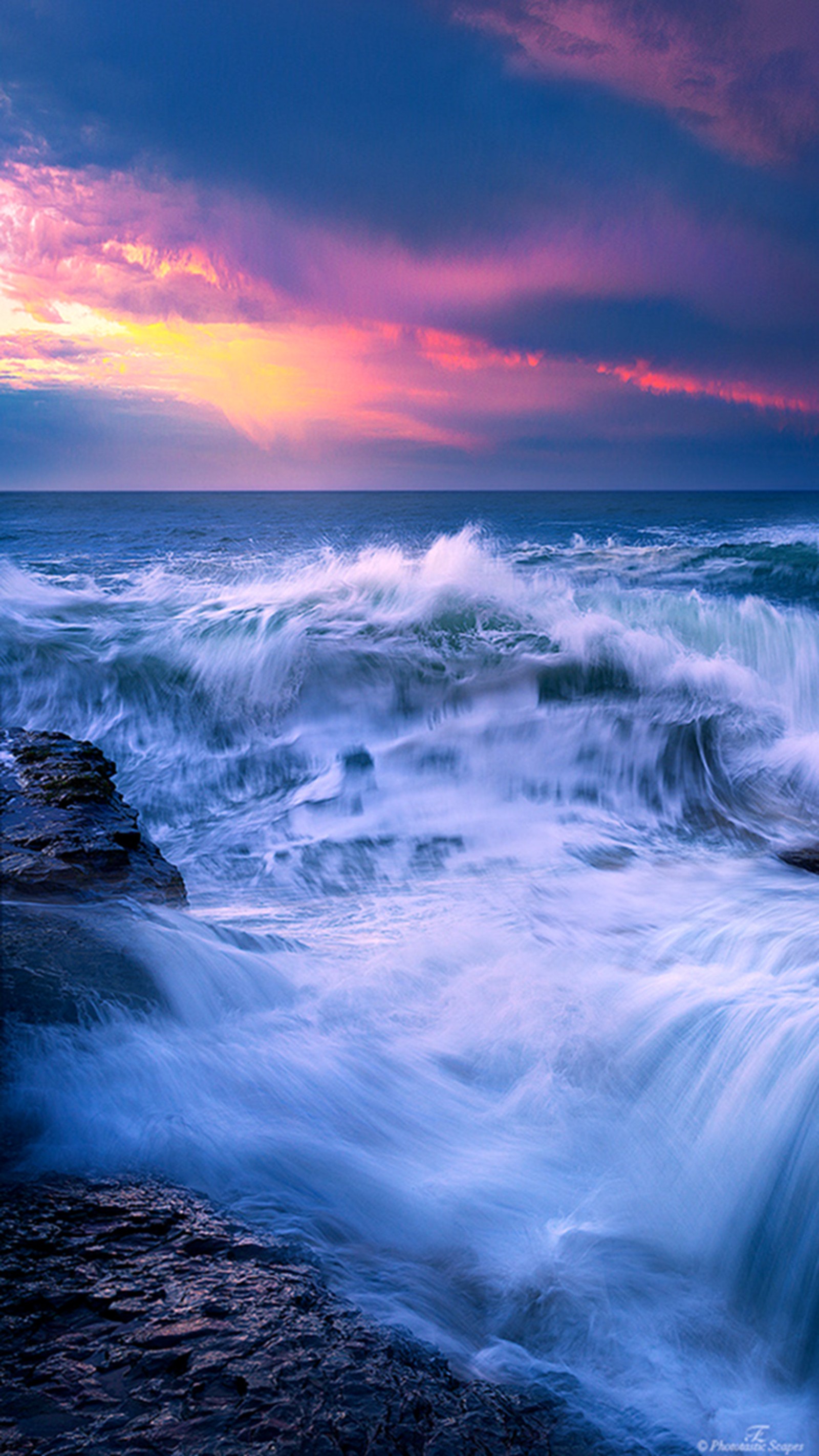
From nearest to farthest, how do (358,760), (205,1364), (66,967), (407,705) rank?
(205,1364) → (66,967) → (358,760) → (407,705)

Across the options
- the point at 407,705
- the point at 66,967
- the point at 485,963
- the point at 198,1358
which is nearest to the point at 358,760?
the point at 407,705

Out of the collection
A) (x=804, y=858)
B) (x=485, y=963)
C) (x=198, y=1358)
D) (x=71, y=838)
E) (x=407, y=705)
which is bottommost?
(x=485, y=963)

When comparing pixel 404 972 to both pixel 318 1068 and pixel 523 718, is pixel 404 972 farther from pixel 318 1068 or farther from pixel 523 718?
pixel 523 718

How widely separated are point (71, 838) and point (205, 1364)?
2.66 meters

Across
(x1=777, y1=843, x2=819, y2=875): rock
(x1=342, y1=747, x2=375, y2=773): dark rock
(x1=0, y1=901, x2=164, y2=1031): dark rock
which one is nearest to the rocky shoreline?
(x1=0, y1=901, x2=164, y2=1031): dark rock

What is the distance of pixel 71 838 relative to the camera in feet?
12.0

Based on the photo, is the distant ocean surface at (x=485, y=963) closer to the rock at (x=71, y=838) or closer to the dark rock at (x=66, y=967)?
the dark rock at (x=66, y=967)

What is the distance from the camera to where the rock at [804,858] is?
17.7 ft

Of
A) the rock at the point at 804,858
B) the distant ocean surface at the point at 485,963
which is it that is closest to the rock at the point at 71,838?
the distant ocean surface at the point at 485,963

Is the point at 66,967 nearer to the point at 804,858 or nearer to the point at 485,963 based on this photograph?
the point at 485,963

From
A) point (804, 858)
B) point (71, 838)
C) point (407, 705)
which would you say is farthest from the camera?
point (407, 705)

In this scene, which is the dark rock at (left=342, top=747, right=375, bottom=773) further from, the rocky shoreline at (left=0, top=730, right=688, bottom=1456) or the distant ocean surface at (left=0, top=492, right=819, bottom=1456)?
the rocky shoreline at (left=0, top=730, right=688, bottom=1456)

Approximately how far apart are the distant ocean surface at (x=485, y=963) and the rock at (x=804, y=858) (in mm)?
189

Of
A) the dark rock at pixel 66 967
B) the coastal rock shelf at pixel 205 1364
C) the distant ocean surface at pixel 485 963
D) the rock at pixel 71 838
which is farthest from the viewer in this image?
the rock at pixel 71 838
